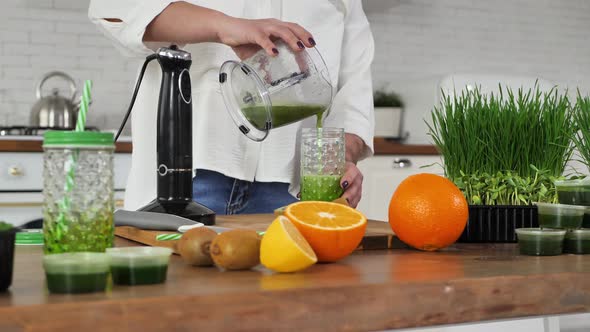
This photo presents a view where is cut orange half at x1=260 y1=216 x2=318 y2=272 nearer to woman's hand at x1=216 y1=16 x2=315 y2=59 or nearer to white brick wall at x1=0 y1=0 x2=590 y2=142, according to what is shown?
woman's hand at x1=216 y1=16 x2=315 y2=59

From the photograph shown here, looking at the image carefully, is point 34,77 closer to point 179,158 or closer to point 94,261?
point 179,158

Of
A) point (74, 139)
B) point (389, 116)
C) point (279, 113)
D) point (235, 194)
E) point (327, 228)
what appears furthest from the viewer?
point (389, 116)

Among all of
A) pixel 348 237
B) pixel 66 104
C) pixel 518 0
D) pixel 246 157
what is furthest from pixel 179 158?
pixel 518 0

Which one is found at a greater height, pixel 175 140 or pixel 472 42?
pixel 472 42

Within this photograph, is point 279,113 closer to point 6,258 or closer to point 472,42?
point 6,258

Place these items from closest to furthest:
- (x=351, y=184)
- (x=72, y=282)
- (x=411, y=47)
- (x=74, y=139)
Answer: (x=72, y=282) < (x=74, y=139) < (x=351, y=184) < (x=411, y=47)

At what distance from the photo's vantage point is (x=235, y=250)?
2.84 ft

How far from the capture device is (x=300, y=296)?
2.39 feet

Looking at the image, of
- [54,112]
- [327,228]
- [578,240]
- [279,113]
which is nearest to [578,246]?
[578,240]

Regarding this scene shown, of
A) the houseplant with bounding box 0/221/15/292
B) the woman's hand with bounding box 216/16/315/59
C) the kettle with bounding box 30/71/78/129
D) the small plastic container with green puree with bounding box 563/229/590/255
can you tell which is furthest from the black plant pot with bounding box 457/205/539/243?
the kettle with bounding box 30/71/78/129

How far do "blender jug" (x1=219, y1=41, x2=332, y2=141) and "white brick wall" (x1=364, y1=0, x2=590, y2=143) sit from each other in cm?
262

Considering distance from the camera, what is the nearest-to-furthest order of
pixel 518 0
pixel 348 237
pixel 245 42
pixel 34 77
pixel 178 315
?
1. pixel 178 315
2. pixel 348 237
3. pixel 245 42
4. pixel 34 77
5. pixel 518 0

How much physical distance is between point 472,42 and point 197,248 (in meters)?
3.98

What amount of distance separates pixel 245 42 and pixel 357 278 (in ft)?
1.87
